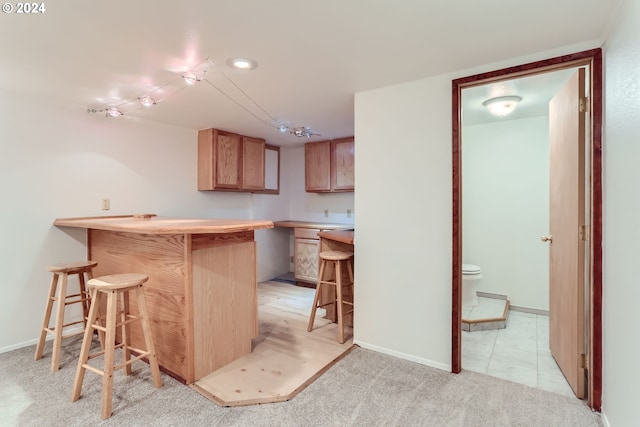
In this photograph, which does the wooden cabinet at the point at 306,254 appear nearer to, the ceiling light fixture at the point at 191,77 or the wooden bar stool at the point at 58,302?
the wooden bar stool at the point at 58,302

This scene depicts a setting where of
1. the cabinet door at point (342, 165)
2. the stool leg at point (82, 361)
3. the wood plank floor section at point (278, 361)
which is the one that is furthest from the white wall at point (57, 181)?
the cabinet door at point (342, 165)

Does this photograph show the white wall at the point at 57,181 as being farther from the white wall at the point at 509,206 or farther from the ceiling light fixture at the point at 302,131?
the white wall at the point at 509,206

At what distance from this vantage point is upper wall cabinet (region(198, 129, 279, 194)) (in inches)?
151

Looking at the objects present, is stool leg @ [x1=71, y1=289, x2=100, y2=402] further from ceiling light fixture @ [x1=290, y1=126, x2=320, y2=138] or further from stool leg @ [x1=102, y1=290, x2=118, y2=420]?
ceiling light fixture @ [x1=290, y1=126, x2=320, y2=138]

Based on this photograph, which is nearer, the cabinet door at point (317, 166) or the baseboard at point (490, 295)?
the baseboard at point (490, 295)

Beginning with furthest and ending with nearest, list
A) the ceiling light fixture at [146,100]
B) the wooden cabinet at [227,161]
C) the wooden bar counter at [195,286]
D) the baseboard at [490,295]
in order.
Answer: the wooden cabinet at [227,161], the baseboard at [490,295], the ceiling light fixture at [146,100], the wooden bar counter at [195,286]

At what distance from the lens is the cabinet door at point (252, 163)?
421 cm

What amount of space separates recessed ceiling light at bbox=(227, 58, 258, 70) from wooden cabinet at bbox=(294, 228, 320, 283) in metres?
2.69

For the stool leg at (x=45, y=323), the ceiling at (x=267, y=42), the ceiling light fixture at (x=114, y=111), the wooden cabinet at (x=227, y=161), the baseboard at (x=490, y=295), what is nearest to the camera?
the ceiling at (x=267, y=42)

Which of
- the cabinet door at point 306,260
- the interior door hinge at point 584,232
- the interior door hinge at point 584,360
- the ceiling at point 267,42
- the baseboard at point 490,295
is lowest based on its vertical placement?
the baseboard at point 490,295

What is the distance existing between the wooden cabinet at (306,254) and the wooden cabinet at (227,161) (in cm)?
96

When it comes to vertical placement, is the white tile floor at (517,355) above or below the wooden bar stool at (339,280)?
below

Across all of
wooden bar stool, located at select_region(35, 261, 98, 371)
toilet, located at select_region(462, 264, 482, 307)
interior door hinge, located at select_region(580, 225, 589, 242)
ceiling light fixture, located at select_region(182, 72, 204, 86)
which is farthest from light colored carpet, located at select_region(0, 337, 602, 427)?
ceiling light fixture, located at select_region(182, 72, 204, 86)

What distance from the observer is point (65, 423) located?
5.65 feet
